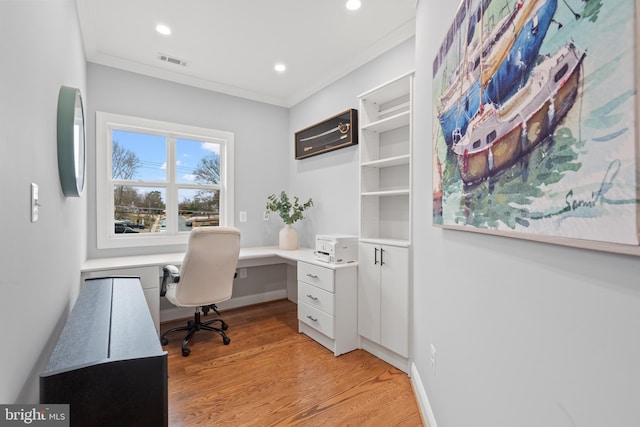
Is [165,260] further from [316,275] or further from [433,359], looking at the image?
[433,359]

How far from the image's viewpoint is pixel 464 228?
1192mm

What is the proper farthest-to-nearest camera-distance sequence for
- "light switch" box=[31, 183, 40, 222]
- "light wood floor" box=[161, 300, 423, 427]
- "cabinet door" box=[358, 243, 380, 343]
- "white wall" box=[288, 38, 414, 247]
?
"white wall" box=[288, 38, 414, 247] → "cabinet door" box=[358, 243, 380, 343] → "light wood floor" box=[161, 300, 423, 427] → "light switch" box=[31, 183, 40, 222]

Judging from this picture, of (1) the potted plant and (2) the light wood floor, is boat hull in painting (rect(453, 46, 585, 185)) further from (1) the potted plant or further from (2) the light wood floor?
(1) the potted plant

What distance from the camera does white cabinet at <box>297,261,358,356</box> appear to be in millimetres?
2541

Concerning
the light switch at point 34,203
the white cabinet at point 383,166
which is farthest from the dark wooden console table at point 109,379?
the white cabinet at point 383,166

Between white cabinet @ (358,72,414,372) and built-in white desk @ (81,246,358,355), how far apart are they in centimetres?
11

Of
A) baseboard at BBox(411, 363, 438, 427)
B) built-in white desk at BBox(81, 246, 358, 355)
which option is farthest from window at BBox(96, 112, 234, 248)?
baseboard at BBox(411, 363, 438, 427)

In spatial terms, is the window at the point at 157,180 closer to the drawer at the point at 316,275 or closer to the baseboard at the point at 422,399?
the drawer at the point at 316,275

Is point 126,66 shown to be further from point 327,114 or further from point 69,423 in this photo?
point 69,423

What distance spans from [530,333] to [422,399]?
4.31 feet

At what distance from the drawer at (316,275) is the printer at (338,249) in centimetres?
11

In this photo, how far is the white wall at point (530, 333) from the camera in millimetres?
551

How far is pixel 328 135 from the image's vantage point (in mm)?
3346

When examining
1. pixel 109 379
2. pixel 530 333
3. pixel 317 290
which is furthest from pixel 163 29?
pixel 530 333
